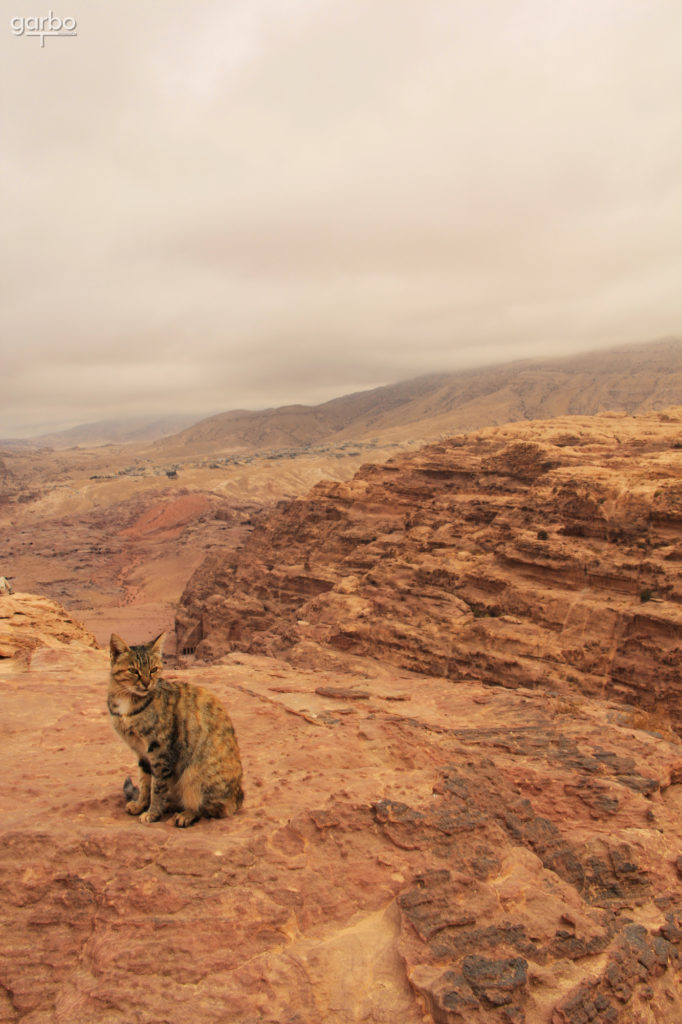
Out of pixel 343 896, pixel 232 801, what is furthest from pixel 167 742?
pixel 343 896

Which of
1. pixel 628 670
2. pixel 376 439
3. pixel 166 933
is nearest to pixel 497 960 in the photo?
pixel 166 933

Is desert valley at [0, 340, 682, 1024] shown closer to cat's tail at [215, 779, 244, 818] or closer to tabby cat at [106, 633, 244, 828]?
cat's tail at [215, 779, 244, 818]

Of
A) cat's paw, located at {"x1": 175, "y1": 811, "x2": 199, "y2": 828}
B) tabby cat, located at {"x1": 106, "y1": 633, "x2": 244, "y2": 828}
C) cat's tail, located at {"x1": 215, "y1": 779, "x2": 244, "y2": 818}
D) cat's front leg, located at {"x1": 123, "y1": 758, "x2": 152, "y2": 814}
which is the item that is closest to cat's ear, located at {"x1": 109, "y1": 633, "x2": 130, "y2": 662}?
tabby cat, located at {"x1": 106, "y1": 633, "x2": 244, "y2": 828}

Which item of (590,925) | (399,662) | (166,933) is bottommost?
(399,662)

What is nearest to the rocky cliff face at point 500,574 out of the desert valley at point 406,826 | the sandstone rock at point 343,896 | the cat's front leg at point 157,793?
the desert valley at point 406,826

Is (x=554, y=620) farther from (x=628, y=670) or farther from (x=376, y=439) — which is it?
(x=376, y=439)

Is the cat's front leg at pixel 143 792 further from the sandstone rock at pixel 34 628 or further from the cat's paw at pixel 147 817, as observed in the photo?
the sandstone rock at pixel 34 628
